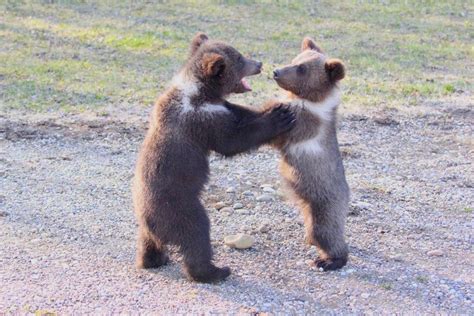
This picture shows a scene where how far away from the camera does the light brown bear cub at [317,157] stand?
636cm

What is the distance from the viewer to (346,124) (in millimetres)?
10258

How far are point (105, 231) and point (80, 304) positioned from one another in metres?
1.42

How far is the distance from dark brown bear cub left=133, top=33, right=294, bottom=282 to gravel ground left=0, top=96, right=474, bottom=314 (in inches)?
12.9

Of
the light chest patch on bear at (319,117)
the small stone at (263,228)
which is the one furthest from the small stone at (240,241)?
the light chest patch on bear at (319,117)

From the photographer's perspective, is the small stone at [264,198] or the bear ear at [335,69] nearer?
the bear ear at [335,69]

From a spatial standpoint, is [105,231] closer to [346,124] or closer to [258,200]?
[258,200]

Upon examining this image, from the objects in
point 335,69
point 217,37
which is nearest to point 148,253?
point 335,69

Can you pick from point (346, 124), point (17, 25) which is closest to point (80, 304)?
point (346, 124)

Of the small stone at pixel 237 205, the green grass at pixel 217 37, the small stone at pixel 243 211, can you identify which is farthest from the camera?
the green grass at pixel 217 37

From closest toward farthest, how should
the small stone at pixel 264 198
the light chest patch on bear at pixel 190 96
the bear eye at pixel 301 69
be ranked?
the light chest patch on bear at pixel 190 96
the bear eye at pixel 301 69
the small stone at pixel 264 198

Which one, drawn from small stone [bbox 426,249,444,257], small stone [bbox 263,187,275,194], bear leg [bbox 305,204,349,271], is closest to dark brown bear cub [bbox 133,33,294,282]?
bear leg [bbox 305,204,349,271]

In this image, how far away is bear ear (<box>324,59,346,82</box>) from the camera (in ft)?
20.7

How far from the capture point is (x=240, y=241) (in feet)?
22.1

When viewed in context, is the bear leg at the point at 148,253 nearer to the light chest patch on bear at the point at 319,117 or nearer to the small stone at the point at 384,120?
the light chest patch on bear at the point at 319,117
